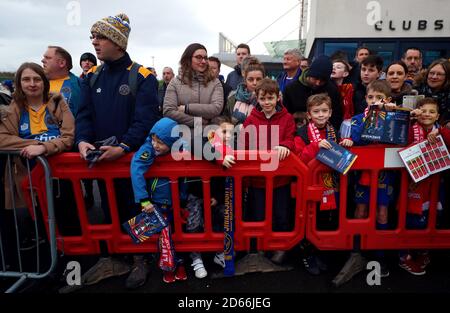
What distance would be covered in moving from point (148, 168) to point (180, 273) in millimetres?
998

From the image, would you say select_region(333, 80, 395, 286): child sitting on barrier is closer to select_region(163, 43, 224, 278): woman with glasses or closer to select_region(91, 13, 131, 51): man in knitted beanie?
select_region(163, 43, 224, 278): woman with glasses

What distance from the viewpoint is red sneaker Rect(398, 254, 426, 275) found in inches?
108

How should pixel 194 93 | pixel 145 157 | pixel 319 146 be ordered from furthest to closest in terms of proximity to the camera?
1. pixel 194 93
2. pixel 319 146
3. pixel 145 157

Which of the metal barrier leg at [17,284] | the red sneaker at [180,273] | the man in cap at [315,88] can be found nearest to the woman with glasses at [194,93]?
the man in cap at [315,88]

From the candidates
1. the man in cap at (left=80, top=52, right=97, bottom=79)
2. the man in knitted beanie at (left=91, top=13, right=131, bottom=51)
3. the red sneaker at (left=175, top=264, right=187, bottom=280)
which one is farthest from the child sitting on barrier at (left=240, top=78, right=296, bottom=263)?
the man in cap at (left=80, top=52, right=97, bottom=79)

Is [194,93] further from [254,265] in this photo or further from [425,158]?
[425,158]

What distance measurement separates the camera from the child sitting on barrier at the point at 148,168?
246cm

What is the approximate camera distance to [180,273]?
2723mm

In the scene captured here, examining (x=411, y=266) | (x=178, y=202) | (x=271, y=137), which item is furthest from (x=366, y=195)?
(x=178, y=202)

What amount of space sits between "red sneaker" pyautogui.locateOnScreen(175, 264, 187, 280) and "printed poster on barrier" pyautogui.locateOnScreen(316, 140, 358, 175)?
1569 mm

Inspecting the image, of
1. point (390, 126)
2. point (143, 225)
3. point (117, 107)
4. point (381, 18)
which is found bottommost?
point (143, 225)
